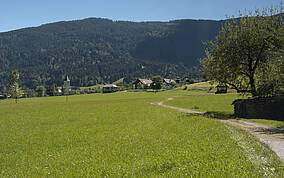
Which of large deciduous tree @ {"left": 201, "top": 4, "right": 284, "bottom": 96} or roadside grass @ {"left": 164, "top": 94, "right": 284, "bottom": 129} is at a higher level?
large deciduous tree @ {"left": 201, "top": 4, "right": 284, "bottom": 96}

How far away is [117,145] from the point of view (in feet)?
43.9

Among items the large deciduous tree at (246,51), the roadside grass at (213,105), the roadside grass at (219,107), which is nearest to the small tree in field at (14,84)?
the roadside grass at (213,105)

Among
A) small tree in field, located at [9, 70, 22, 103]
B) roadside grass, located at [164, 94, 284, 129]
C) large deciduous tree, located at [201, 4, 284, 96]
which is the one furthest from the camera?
small tree in field, located at [9, 70, 22, 103]

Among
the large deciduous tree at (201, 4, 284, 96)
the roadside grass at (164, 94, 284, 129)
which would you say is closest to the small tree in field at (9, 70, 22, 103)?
the roadside grass at (164, 94, 284, 129)

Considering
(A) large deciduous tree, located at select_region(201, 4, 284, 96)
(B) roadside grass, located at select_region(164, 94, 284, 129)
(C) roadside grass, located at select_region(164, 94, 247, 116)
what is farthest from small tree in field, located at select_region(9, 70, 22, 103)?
(A) large deciduous tree, located at select_region(201, 4, 284, 96)

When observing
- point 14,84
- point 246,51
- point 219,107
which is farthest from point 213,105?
point 14,84

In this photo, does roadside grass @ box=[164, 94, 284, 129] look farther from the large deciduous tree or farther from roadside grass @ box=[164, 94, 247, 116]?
the large deciduous tree

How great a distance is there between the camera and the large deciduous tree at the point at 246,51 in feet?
92.8

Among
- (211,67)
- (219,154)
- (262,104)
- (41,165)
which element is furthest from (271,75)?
(41,165)

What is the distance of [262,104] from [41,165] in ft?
76.5

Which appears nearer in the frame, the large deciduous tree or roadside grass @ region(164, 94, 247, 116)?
the large deciduous tree

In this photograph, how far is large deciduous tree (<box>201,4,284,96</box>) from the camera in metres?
28.3

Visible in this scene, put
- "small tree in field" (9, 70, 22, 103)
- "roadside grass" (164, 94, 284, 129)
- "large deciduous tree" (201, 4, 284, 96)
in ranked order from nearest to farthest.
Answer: "roadside grass" (164, 94, 284, 129)
"large deciduous tree" (201, 4, 284, 96)
"small tree in field" (9, 70, 22, 103)

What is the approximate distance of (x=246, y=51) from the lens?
2961 cm
